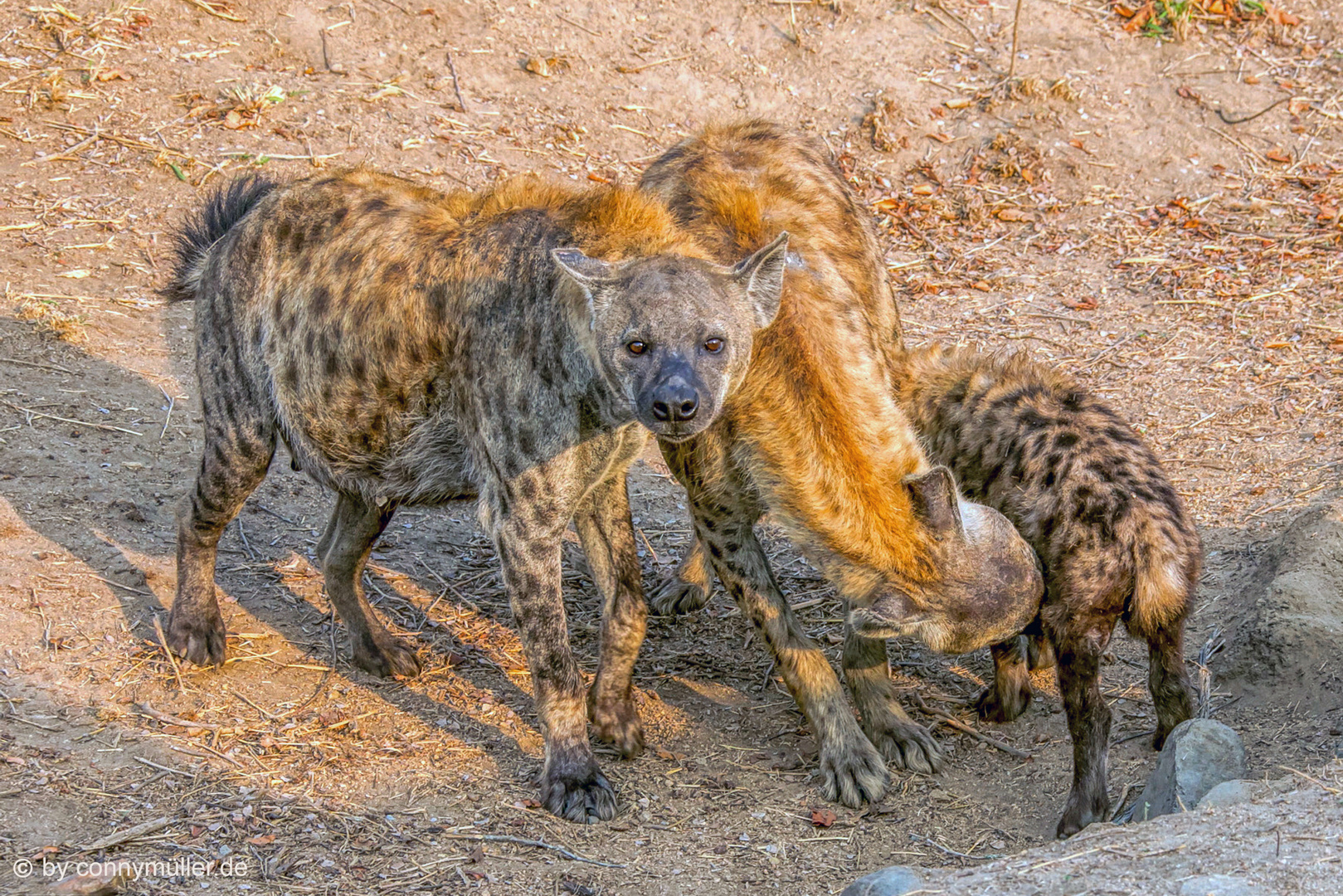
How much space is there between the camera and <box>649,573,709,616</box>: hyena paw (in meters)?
5.34

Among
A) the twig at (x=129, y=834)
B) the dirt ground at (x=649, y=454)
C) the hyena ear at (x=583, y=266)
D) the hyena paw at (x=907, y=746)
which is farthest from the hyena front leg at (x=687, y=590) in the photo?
the twig at (x=129, y=834)

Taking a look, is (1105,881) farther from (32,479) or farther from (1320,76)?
(1320,76)

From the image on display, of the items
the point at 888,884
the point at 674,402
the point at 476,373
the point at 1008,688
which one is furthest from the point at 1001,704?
the point at 476,373

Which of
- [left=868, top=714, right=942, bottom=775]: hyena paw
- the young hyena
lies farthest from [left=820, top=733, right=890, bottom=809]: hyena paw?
the young hyena

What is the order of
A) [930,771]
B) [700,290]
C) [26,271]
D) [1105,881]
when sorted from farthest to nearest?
[26,271] < [930,771] < [700,290] < [1105,881]

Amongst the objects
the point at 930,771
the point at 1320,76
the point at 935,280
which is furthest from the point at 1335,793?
the point at 1320,76

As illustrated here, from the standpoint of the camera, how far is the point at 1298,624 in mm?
4574

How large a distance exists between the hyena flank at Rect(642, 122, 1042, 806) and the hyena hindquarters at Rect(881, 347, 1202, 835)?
23 centimetres

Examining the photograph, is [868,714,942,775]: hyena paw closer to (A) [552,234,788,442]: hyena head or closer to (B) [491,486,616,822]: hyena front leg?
(B) [491,486,616,822]: hyena front leg

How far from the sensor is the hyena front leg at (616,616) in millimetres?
4438

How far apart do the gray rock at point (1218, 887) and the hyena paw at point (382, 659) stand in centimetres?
282

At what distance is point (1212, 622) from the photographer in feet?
16.2

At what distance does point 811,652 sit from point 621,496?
80cm

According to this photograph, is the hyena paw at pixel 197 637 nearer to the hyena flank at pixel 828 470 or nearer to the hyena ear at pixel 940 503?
the hyena flank at pixel 828 470
